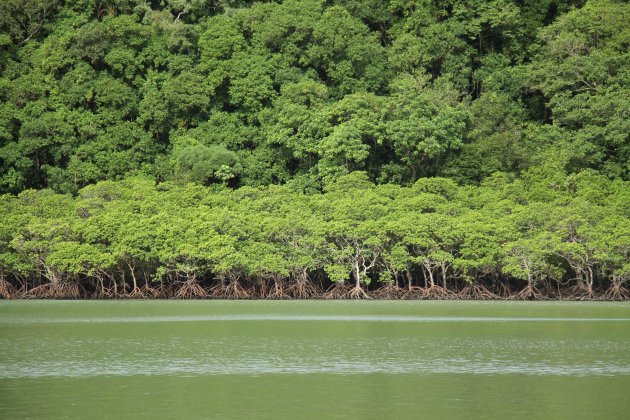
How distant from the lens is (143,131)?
50406 millimetres

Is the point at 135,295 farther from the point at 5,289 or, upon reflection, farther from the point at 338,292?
the point at 338,292

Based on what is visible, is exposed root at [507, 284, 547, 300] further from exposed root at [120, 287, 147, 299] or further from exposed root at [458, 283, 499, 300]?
exposed root at [120, 287, 147, 299]

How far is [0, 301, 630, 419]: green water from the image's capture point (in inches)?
537

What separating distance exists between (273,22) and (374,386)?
37.8 m

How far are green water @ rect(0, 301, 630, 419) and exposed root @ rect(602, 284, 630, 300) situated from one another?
6562 mm

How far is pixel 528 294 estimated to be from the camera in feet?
124

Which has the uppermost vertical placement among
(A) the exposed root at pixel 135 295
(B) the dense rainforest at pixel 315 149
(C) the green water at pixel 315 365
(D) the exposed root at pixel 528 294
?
(B) the dense rainforest at pixel 315 149

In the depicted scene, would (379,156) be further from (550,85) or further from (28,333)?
A: (28,333)

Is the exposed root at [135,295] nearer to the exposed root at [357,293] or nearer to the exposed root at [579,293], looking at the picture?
the exposed root at [357,293]

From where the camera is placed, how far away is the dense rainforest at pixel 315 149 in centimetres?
3847

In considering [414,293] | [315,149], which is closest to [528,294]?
[414,293]

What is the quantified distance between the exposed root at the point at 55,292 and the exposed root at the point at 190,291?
420cm

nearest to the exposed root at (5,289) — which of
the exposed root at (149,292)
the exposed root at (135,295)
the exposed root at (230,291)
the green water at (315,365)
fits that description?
the exposed root at (135,295)

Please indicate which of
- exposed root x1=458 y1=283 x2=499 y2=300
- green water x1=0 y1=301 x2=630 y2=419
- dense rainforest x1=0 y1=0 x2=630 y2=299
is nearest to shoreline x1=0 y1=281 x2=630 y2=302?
exposed root x1=458 y1=283 x2=499 y2=300
